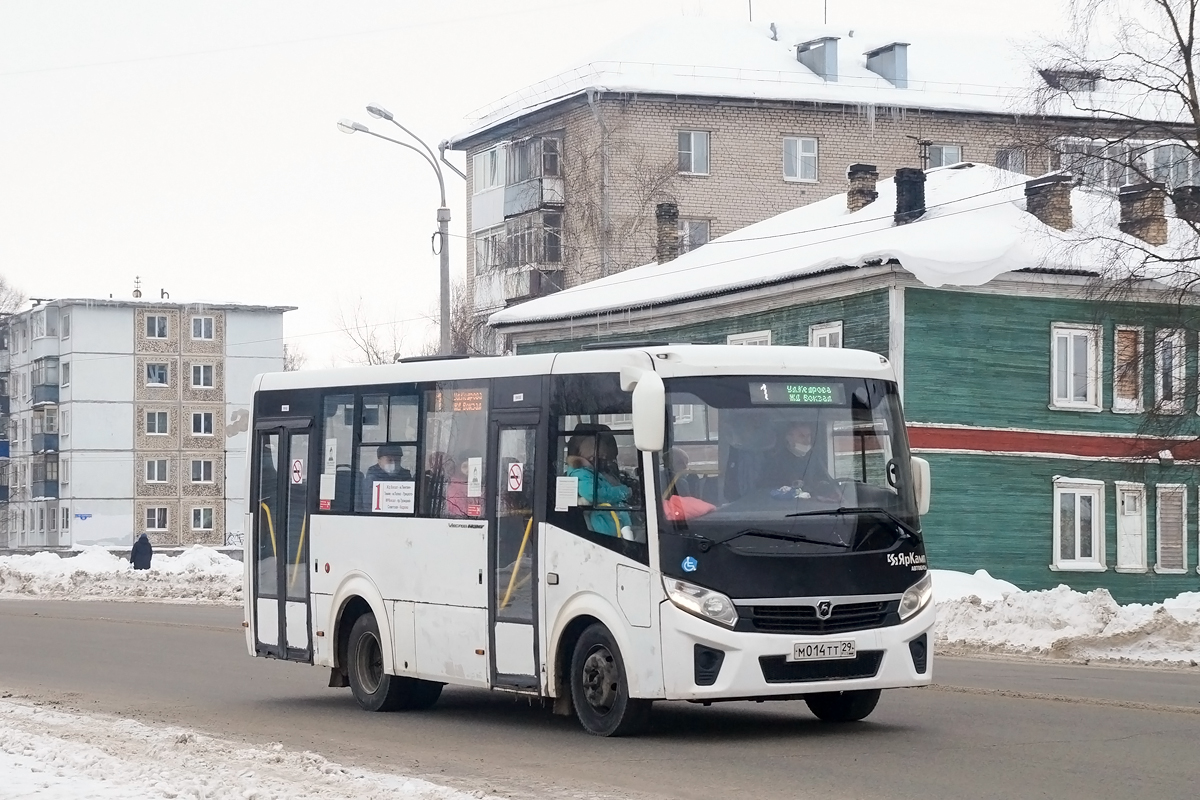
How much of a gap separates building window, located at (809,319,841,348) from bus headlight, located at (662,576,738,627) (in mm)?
24635

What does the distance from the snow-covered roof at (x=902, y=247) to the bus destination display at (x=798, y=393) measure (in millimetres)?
17399

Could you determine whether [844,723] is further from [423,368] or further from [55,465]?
[55,465]

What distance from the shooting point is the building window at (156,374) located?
329ft

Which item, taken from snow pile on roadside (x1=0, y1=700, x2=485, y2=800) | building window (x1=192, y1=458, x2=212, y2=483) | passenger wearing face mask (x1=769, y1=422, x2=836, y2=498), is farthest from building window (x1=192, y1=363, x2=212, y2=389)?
passenger wearing face mask (x1=769, y1=422, x2=836, y2=498)

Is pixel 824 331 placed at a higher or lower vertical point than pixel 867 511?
higher

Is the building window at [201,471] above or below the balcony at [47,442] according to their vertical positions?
below

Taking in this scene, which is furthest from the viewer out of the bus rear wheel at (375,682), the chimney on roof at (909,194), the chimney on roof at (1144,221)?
the chimney on roof at (909,194)

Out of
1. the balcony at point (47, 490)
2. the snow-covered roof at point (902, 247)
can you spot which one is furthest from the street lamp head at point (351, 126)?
the balcony at point (47, 490)

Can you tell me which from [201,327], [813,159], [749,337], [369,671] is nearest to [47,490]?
[201,327]

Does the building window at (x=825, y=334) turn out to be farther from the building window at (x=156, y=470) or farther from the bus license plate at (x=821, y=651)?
the building window at (x=156, y=470)

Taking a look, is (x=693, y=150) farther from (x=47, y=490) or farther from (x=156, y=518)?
(x=47, y=490)

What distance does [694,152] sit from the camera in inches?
2596

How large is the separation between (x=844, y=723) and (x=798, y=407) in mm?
2247

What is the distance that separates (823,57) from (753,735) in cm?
5788
